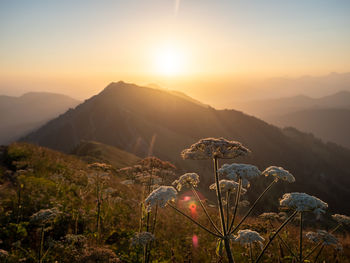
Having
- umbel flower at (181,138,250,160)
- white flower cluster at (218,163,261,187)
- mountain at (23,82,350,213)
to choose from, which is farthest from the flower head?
mountain at (23,82,350,213)

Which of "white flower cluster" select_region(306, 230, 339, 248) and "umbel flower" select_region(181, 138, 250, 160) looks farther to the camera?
"white flower cluster" select_region(306, 230, 339, 248)

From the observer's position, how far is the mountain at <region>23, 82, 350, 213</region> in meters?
120

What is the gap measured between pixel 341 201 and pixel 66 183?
165429 millimetres

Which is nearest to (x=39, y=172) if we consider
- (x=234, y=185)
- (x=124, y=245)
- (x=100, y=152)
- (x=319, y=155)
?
(x=124, y=245)

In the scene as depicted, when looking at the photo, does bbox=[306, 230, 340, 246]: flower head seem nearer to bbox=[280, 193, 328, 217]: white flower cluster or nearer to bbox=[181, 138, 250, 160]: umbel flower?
bbox=[280, 193, 328, 217]: white flower cluster

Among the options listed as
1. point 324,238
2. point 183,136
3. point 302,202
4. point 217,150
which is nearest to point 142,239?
point 217,150

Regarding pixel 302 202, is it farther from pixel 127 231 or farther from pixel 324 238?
pixel 127 231

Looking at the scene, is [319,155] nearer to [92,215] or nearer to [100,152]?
[100,152]

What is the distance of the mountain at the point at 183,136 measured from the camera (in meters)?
120

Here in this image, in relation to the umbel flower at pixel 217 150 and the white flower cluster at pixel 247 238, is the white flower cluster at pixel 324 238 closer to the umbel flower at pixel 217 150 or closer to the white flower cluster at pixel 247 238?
the white flower cluster at pixel 247 238

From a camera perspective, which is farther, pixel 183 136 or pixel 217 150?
pixel 183 136

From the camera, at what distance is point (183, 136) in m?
144

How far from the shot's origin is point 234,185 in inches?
237

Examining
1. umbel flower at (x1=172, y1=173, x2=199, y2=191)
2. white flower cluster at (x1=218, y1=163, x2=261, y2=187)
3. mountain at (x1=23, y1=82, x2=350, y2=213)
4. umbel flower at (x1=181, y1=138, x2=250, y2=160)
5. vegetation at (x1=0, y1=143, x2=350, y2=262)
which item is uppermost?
umbel flower at (x1=181, y1=138, x2=250, y2=160)
